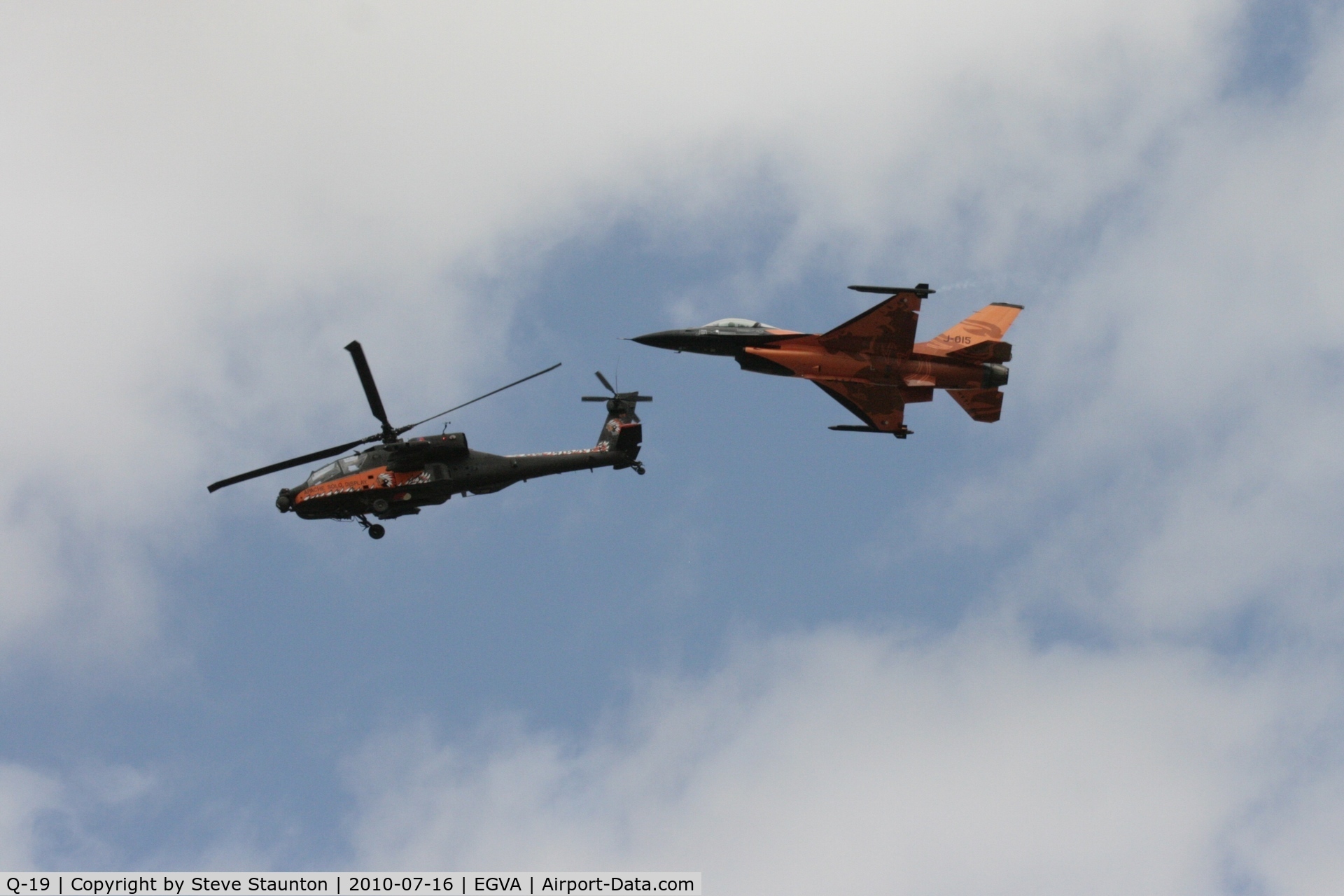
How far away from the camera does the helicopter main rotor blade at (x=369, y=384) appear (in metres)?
56.8

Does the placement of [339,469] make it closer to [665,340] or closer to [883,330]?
[665,340]

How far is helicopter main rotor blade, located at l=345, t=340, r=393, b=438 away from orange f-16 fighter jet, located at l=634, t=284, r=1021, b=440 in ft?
43.3

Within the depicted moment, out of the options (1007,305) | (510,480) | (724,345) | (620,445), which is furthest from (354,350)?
(1007,305)

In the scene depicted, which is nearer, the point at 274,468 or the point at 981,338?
the point at 274,468

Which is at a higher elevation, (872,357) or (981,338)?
(981,338)

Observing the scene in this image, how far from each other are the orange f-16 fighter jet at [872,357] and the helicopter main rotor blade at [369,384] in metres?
13.2

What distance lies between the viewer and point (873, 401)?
69625mm

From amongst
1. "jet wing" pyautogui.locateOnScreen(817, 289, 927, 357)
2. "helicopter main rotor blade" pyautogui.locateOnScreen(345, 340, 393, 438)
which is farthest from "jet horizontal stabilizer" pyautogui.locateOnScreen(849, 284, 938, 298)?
"helicopter main rotor blade" pyautogui.locateOnScreen(345, 340, 393, 438)

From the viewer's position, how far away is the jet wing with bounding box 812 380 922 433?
69312 mm

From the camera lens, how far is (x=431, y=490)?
62.2 m

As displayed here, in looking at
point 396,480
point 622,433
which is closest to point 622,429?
point 622,433

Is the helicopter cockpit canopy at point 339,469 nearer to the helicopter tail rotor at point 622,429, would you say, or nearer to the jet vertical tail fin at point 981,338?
the helicopter tail rotor at point 622,429

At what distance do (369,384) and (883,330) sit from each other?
82.3ft

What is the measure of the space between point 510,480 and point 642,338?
9.87 metres
